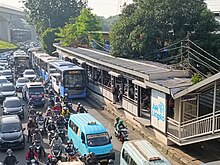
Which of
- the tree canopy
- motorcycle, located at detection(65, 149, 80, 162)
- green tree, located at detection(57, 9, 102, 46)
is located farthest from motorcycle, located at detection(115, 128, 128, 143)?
green tree, located at detection(57, 9, 102, 46)

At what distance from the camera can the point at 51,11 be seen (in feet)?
200

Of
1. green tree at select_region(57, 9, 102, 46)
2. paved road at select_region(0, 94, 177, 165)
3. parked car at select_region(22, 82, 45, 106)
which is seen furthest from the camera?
green tree at select_region(57, 9, 102, 46)

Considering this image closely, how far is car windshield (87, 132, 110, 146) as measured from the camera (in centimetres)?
1477

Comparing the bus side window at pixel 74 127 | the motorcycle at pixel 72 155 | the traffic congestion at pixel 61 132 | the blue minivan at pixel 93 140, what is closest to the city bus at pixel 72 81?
the traffic congestion at pixel 61 132

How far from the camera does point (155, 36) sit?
25719mm

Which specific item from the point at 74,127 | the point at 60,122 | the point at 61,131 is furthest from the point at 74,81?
the point at 74,127

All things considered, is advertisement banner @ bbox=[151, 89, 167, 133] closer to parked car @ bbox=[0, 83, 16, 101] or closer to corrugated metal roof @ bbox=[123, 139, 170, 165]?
corrugated metal roof @ bbox=[123, 139, 170, 165]

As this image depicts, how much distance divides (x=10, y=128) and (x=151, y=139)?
731cm

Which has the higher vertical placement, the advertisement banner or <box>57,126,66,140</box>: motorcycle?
the advertisement banner

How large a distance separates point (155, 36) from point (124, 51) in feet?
10.4

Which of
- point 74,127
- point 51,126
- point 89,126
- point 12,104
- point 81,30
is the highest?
point 81,30

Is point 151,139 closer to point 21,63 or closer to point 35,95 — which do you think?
point 35,95

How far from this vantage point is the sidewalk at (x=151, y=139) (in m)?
15.1

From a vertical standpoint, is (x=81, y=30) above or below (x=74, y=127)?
above
